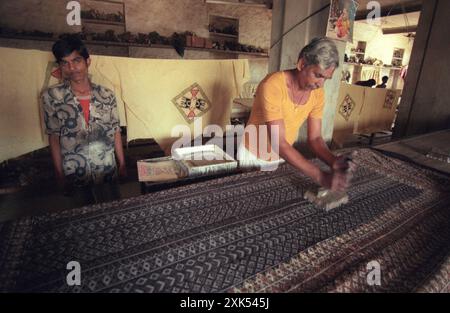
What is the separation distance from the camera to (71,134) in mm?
2084

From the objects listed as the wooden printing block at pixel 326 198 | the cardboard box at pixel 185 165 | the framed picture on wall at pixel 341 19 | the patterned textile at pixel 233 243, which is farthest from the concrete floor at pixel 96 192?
the framed picture on wall at pixel 341 19

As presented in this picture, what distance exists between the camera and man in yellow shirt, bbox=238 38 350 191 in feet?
4.96

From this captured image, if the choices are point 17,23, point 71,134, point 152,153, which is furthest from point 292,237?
point 17,23

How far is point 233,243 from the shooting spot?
1.11m

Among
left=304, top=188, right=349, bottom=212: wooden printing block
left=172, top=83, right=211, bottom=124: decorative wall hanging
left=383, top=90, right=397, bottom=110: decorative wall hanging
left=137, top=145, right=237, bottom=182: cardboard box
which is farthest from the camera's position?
left=383, top=90, right=397, bottom=110: decorative wall hanging

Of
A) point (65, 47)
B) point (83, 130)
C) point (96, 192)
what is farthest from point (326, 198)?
point (65, 47)

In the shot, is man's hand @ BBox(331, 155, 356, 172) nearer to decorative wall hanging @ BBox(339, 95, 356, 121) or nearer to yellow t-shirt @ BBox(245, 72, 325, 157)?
yellow t-shirt @ BBox(245, 72, 325, 157)

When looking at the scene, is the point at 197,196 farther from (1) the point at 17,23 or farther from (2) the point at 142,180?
(1) the point at 17,23

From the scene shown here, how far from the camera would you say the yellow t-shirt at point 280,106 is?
A: 68.6 inches

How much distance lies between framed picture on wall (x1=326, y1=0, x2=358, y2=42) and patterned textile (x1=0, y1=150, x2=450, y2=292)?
75.4 inches

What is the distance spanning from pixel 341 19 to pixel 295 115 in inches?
61.1

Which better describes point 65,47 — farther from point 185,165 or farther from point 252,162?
point 252,162

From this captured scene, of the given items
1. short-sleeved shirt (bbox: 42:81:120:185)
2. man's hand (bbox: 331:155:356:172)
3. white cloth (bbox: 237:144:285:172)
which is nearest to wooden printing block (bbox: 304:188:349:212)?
man's hand (bbox: 331:155:356:172)

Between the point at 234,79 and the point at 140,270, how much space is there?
2.85 meters
